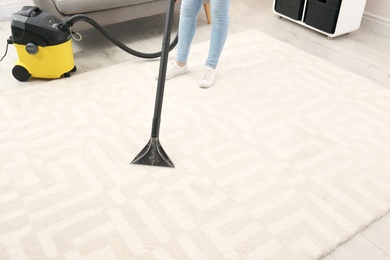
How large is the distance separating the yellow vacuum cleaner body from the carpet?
0.30 feet

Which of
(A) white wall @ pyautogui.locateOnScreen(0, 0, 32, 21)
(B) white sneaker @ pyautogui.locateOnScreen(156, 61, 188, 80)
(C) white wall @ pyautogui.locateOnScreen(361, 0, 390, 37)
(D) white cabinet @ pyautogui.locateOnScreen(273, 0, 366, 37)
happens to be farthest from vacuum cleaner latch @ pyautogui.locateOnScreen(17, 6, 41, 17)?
(C) white wall @ pyautogui.locateOnScreen(361, 0, 390, 37)

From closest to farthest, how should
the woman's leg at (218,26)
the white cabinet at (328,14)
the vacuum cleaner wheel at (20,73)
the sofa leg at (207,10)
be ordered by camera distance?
the woman's leg at (218,26) → the vacuum cleaner wheel at (20,73) → the white cabinet at (328,14) → the sofa leg at (207,10)

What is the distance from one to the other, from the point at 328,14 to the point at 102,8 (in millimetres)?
1533

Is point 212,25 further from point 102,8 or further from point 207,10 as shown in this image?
point 207,10

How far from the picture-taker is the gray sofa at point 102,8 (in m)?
2.18

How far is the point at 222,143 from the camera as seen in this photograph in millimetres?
1717

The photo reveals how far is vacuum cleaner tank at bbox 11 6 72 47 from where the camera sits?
193 centimetres

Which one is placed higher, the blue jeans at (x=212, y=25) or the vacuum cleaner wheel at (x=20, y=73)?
the blue jeans at (x=212, y=25)

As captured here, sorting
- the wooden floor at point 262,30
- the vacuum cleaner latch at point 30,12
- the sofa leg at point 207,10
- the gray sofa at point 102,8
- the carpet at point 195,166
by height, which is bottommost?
the carpet at point 195,166

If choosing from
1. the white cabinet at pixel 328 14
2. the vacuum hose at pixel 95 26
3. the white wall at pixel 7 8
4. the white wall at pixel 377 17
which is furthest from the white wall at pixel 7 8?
the white wall at pixel 377 17

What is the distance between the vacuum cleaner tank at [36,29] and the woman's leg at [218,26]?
76 centimetres

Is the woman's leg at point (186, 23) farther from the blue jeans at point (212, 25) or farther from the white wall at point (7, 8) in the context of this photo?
the white wall at point (7, 8)

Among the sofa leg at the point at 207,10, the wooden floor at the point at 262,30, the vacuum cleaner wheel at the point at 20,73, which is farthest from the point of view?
the sofa leg at the point at 207,10

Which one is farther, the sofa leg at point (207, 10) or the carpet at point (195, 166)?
the sofa leg at point (207, 10)
